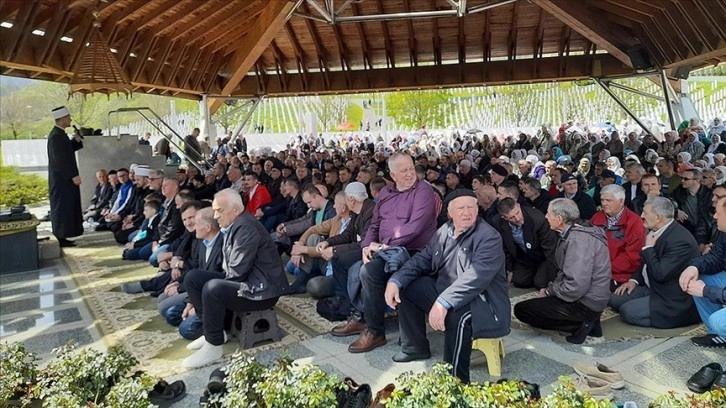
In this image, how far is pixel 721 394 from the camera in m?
2.20

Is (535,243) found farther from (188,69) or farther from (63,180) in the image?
(188,69)

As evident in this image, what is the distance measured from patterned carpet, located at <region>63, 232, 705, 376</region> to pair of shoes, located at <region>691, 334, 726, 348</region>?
235 mm

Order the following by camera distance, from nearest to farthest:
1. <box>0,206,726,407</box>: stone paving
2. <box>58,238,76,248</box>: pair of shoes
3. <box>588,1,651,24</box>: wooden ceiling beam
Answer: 1. <box>0,206,726,407</box>: stone paving
2. <box>58,238,76,248</box>: pair of shoes
3. <box>588,1,651,24</box>: wooden ceiling beam

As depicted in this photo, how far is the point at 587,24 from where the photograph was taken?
10.2 metres

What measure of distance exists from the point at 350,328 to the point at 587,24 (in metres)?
8.76

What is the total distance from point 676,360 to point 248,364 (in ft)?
8.90

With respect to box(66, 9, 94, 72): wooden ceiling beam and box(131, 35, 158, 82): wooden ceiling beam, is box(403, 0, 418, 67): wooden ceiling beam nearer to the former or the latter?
box(131, 35, 158, 82): wooden ceiling beam

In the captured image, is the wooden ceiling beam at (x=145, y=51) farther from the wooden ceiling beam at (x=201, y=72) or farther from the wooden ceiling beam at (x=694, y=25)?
the wooden ceiling beam at (x=694, y=25)

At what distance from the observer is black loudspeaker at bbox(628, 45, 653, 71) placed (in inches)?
470

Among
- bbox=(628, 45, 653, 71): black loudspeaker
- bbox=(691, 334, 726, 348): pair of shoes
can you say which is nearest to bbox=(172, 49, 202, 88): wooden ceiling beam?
bbox=(628, 45, 653, 71): black loudspeaker

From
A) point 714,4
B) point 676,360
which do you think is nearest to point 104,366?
point 676,360

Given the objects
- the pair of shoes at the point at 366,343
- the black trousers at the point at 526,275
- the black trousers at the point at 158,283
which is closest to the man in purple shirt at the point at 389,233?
the pair of shoes at the point at 366,343

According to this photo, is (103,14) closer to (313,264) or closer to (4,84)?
(313,264)

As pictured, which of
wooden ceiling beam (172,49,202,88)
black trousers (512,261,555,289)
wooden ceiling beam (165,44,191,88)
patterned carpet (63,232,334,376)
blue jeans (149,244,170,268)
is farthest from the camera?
wooden ceiling beam (172,49,202,88)
